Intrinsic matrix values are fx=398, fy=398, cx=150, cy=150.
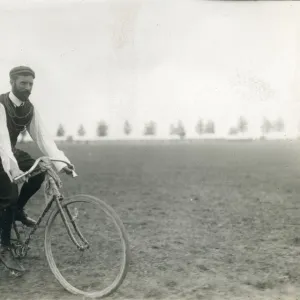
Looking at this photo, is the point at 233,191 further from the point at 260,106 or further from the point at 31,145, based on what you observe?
the point at 31,145

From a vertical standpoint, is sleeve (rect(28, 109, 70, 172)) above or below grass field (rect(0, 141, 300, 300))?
above

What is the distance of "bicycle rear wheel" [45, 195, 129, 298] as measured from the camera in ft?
8.84

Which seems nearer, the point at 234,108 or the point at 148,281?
the point at 148,281

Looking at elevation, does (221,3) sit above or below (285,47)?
above

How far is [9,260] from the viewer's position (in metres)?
3.24

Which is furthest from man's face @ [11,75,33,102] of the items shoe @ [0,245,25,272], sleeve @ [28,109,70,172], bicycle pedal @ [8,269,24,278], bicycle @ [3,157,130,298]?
bicycle pedal @ [8,269,24,278]

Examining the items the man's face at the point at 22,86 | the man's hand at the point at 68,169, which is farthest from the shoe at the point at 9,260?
the man's face at the point at 22,86

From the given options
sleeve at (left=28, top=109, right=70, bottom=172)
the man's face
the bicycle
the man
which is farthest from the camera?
sleeve at (left=28, top=109, right=70, bottom=172)

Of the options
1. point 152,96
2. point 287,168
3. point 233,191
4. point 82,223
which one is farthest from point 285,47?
point 287,168

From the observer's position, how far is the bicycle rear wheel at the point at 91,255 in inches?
106

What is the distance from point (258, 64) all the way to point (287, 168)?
259 inches

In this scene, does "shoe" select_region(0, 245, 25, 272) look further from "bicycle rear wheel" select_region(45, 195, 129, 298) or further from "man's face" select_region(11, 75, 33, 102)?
"man's face" select_region(11, 75, 33, 102)

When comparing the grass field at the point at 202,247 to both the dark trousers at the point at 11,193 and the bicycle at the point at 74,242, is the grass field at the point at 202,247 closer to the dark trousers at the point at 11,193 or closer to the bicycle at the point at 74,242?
the bicycle at the point at 74,242

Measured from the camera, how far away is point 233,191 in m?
7.27
